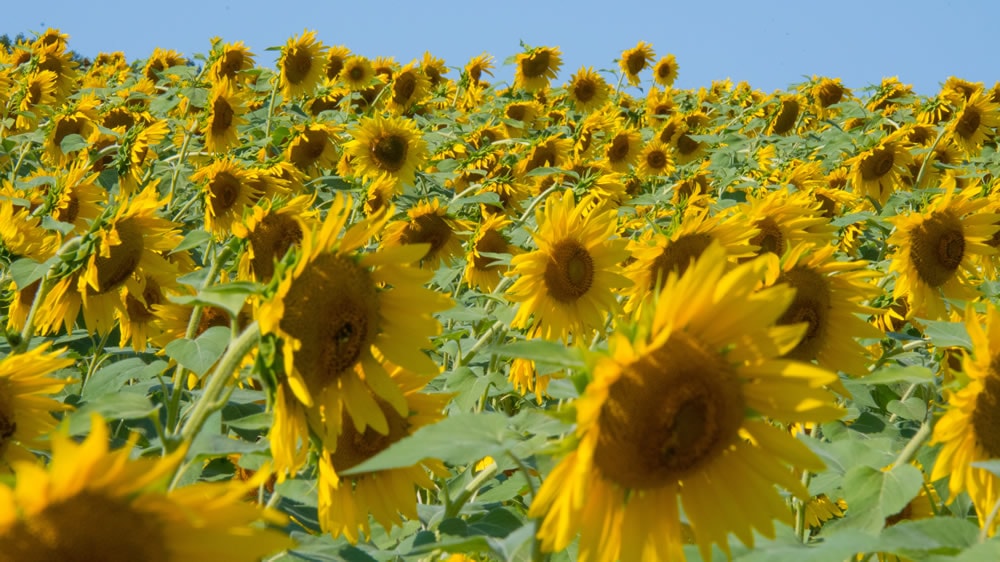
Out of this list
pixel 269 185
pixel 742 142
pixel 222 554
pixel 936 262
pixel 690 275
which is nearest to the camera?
pixel 222 554

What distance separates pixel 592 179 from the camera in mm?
4863

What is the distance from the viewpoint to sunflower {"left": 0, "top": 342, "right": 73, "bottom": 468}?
1777mm

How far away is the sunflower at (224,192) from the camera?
14.3ft

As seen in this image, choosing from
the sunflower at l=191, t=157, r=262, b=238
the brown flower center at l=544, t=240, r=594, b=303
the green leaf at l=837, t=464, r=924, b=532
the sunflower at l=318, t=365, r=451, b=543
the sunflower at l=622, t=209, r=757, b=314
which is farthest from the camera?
the sunflower at l=191, t=157, r=262, b=238

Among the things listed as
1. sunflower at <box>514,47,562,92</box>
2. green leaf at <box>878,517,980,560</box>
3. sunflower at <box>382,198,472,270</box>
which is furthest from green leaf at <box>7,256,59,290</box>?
sunflower at <box>514,47,562,92</box>

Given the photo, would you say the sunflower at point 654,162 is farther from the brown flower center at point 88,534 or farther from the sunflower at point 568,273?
the brown flower center at point 88,534

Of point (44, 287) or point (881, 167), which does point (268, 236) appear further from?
point (881, 167)

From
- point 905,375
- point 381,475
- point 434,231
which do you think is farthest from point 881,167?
point 381,475

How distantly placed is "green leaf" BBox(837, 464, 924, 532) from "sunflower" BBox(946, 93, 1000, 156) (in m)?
6.30

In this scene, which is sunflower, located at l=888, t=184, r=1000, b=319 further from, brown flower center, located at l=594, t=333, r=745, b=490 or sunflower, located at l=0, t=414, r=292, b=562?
sunflower, located at l=0, t=414, r=292, b=562

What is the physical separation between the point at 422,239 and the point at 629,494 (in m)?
3.56

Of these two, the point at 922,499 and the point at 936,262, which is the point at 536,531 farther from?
the point at 936,262

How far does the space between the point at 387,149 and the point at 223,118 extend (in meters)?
1.17

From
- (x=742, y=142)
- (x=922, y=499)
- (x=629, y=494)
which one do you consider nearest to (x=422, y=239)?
(x=922, y=499)
